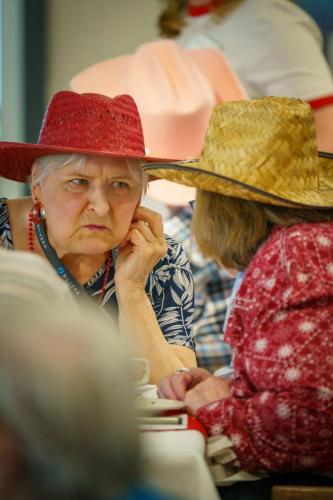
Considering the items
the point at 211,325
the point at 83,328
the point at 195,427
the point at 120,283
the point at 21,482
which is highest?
the point at 83,328

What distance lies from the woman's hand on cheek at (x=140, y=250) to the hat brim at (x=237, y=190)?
461 millimetres

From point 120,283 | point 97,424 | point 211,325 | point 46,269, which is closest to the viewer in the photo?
point 97,424

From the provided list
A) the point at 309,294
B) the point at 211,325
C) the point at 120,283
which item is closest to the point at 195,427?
the point at 309,294

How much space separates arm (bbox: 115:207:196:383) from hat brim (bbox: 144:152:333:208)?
0.47 metres

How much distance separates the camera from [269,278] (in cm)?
208

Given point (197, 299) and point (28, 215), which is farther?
point (197, 299)

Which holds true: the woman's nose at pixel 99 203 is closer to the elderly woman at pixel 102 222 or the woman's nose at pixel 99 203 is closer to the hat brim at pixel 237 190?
the elderly woman at pixel 102 222

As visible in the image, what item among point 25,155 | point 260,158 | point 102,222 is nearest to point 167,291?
point 102,222

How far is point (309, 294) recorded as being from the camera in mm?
2037

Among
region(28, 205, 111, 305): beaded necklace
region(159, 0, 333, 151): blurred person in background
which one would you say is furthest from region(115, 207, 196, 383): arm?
region(159, 0, 333, 151): blurred person in background

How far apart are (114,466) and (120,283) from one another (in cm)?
183

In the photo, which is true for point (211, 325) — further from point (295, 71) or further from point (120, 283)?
point (120, 283)

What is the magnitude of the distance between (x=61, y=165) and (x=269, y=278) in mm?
846

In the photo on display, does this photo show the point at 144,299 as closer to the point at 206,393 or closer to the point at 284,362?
the point at 206,393
